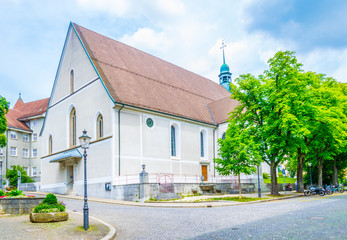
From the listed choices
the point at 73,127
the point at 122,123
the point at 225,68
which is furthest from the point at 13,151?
the point at 225,68

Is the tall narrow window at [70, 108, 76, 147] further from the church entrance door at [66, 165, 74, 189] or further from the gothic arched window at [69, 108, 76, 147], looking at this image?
the church entrance door at [66, 165, 74, 189]

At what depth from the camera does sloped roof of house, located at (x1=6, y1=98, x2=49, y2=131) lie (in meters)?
49.6

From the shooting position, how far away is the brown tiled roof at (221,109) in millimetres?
35781

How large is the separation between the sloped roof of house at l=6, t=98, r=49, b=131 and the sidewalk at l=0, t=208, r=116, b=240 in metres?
40.3

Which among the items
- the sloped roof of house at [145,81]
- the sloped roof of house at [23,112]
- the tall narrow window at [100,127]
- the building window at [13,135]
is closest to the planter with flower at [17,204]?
the sloped roof of house at [145,81]

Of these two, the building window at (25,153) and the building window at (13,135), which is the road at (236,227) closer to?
the building window at (13,135)

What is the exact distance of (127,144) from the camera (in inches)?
1035

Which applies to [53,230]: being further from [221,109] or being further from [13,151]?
[13,151]

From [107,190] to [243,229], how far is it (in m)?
16.9

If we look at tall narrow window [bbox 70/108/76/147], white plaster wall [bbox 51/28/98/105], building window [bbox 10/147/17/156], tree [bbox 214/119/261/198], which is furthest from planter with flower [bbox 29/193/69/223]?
building window [bbox 10/147/17/156]

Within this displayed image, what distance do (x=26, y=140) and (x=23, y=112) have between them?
Answer: 6.15 m

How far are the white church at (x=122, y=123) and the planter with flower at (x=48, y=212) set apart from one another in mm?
10311

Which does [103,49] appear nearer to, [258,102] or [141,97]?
[141,97]

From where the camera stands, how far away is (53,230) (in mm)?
10219
